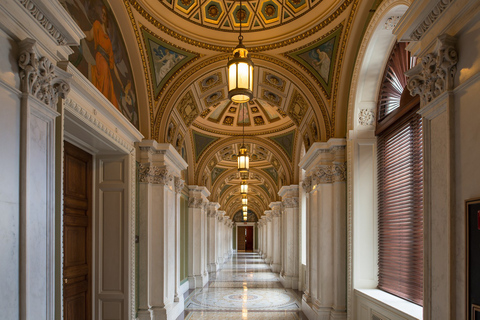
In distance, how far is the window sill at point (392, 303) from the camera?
6.05m

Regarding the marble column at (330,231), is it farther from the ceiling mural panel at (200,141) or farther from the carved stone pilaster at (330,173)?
the ceiling mural panel at (200,141)

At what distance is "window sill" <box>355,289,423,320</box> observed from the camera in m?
6.05

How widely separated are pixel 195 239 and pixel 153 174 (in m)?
8.32

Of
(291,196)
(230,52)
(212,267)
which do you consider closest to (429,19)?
(230,52)

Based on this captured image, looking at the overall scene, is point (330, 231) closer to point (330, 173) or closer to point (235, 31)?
point (330, 173)

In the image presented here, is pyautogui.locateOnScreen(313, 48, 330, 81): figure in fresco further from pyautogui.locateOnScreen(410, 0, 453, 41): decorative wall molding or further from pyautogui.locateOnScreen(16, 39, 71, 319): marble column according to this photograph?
pyautogui.locateOnScreen(16, 39, 71, 319): marble column

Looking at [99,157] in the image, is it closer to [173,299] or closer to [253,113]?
[173,299]

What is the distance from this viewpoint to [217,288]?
695 inches

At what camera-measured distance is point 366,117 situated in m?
8.84

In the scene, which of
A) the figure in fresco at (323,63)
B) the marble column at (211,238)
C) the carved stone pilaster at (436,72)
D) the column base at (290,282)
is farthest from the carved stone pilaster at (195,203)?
the carved stone pilaster at (436,72)

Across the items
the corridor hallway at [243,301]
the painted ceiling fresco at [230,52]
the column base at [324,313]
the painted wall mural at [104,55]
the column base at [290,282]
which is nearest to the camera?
the painted wall mural at [104,55]

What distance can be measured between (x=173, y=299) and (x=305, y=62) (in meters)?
7.32

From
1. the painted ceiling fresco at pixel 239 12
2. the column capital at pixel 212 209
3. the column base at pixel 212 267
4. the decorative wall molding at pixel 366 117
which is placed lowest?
the column base at pixel 212 267

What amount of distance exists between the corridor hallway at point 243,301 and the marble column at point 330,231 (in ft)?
7.15
